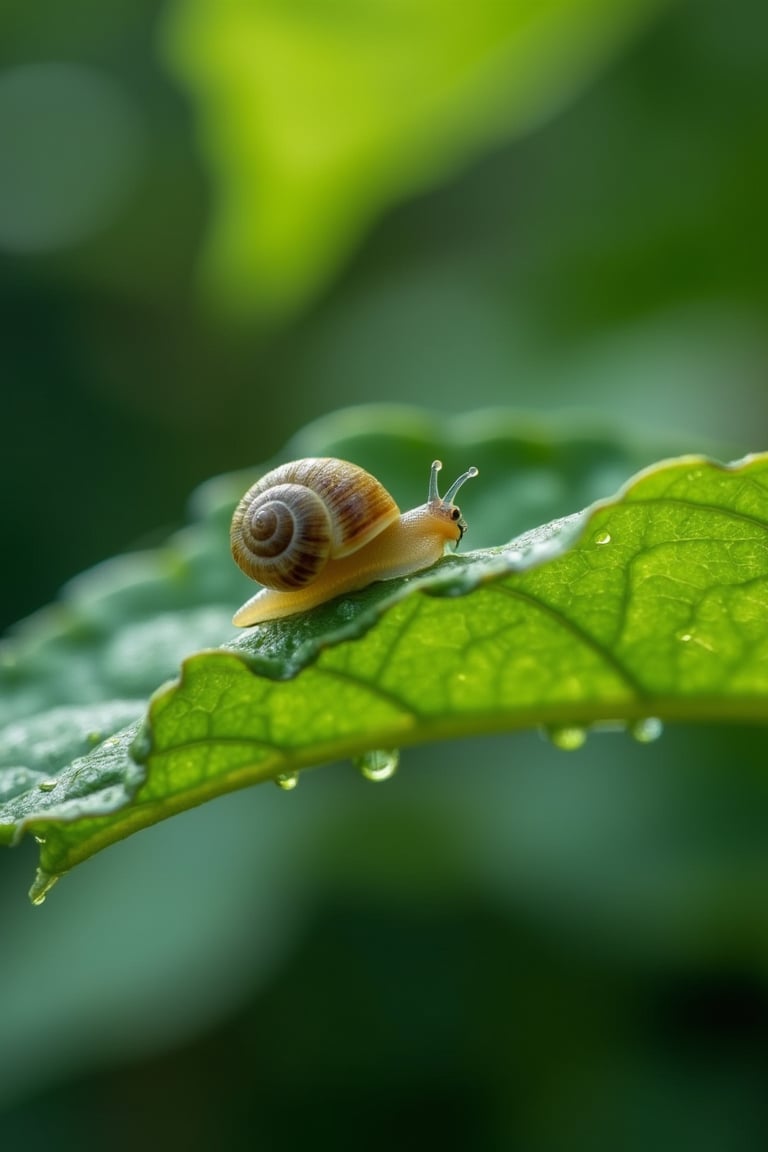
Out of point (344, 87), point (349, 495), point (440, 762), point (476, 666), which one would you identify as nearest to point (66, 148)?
point (344, 87)

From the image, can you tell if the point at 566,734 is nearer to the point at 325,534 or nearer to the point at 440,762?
the point at 325,534

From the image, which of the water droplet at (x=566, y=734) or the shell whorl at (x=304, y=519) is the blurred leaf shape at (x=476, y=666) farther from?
the shell whorl at (x=304, y=519)

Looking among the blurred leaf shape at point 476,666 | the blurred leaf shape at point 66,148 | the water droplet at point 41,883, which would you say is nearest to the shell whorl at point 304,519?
the blurred leaf shape at point 476,666

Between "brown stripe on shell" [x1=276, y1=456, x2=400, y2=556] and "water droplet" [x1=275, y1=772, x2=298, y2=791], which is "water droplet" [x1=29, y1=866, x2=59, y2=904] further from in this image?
"brown stripe on shell" [x1=276, y1=456, x2=400, y2=556]

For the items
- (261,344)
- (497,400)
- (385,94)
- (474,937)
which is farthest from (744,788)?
(261,344)

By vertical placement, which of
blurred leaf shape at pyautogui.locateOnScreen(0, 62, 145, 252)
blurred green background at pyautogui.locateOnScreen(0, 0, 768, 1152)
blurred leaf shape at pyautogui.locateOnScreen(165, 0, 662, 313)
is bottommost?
blurred green background at pyautogui.locateOnScreen(0, 0, 768, 1152)

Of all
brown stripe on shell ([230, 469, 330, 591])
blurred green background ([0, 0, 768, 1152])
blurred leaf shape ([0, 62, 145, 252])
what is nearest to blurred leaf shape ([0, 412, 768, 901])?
brown stripe on shell ([230, 469, 330, 591])

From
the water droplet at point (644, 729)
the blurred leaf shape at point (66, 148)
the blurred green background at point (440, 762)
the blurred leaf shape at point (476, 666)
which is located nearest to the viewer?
the blurred leaf shape at point (476, 666)
